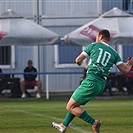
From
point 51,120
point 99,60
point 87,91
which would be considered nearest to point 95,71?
point 99,60

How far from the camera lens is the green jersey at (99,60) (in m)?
11.9

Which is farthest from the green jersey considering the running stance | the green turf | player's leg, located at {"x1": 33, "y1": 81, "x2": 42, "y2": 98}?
→ player's leg, located at {"x1": 33, "y1": 81, "x2": 42, "y2": 98}

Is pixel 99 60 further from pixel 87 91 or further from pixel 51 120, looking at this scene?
pixel 51 120

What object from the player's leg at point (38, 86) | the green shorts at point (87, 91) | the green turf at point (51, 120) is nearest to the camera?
the green shorts at point (87, 91)

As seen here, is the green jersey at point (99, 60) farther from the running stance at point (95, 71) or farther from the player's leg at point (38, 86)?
the player's leg at point (38, 86)

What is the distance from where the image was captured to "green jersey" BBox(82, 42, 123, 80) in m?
11.9

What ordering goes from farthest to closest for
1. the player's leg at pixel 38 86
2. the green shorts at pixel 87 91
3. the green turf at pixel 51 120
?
the player's leg at pixel 38 86
the green turf at pixel 51 120
the green shorts at pixel 87 91

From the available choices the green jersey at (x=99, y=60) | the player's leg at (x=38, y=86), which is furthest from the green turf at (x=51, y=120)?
the player's leg at (x=38, y=86)

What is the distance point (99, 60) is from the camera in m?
12.0

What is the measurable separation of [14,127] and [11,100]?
12806mm

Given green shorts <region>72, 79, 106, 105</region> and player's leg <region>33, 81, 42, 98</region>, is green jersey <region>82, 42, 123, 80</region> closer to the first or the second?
green shorts <region>72, 79, 106, 105</region>

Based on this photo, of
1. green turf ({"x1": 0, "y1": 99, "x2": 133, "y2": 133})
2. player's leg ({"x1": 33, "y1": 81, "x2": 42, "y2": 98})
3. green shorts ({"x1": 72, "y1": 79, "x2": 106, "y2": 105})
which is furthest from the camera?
player's leg ({"x1": 33, "y1": 81, "x2": 42, "y2": 98})

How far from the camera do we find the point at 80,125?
14906 mm

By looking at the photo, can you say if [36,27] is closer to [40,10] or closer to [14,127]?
[40,10]
